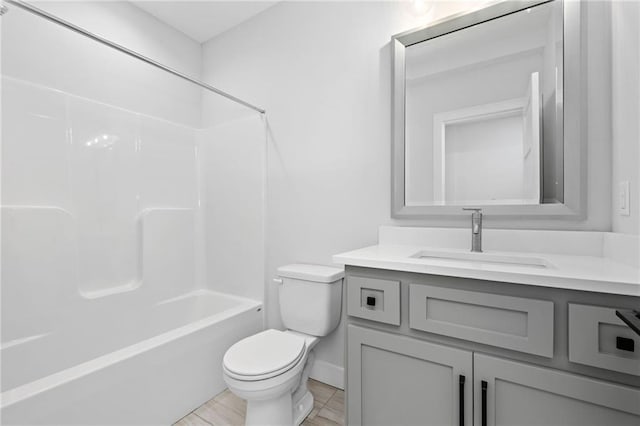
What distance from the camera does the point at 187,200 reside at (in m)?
2.39

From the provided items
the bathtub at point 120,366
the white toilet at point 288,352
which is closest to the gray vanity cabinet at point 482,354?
the white toilet at point 288,352

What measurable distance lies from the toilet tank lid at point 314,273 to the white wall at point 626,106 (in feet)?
4.02

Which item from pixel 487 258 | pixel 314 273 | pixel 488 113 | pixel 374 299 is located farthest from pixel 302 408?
pixel 488 113

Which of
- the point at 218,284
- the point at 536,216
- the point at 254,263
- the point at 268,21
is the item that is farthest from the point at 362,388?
the point at 268,21

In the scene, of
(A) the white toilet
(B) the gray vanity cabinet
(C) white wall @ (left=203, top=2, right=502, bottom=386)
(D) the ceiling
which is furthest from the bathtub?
(D) the ceiling

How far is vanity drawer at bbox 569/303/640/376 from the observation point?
734 millimetres

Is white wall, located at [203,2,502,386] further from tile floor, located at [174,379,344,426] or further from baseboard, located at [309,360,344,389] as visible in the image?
tile floor, located at [174,379,344,426]

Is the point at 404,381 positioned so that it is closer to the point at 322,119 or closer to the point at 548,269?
the point at 548,269

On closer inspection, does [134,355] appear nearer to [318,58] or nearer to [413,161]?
[413,161]

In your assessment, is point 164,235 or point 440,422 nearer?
point 440,422

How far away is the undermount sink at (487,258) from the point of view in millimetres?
1133

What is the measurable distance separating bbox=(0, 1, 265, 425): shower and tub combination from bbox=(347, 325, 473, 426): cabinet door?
95cm

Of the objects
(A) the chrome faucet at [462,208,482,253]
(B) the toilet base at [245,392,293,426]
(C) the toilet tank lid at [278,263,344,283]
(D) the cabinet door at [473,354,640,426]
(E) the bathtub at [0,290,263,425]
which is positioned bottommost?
(B) the toilet base at [245,392,293,426]

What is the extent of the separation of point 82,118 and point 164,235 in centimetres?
91
